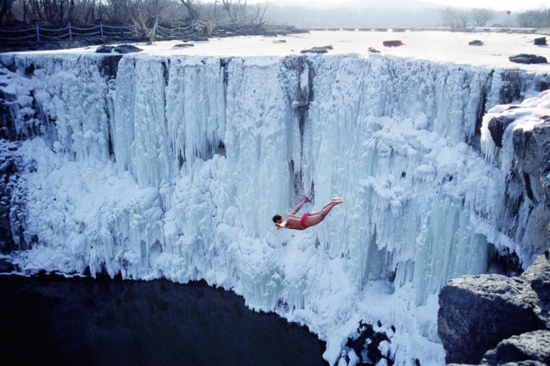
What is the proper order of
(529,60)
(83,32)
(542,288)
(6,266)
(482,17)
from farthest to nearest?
1. (482,17)
2. (83,32)
3. (6,266)
4. (529,60)
5. (542,288)

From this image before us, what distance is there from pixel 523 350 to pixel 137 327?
7.87m

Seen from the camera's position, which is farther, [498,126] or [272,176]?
[272,176]

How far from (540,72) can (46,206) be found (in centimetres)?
1122

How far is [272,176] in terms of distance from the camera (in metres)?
9.66

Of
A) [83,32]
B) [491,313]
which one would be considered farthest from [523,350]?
[83,32]

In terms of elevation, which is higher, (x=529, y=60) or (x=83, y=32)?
(x=83, y=32)

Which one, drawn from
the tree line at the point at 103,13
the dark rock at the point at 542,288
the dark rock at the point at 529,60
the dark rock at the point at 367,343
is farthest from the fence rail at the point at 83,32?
A: the dark rock at the point at 542,288

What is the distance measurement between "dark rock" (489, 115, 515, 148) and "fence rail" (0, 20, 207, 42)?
49.0 ft

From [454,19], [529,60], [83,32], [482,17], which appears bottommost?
[529,60]

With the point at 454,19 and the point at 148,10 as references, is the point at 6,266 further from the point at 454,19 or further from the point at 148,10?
the point at 454,19

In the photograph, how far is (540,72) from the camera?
6.39 m

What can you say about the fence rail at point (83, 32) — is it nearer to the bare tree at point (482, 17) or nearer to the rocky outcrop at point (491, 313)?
the rocky outcrop at point (491, 313)

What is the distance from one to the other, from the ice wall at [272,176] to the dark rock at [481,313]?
1373 mm

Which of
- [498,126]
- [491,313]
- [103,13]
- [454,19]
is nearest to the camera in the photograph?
[491,313]
